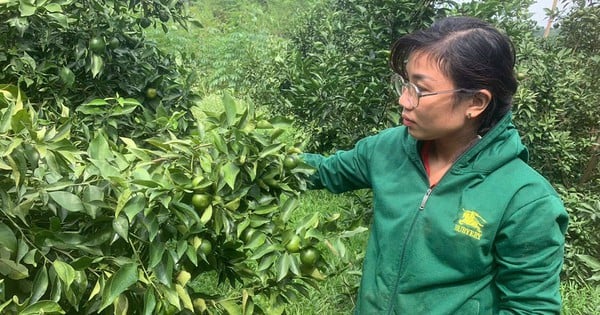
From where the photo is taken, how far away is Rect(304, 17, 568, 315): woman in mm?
1178

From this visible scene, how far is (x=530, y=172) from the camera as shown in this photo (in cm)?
123

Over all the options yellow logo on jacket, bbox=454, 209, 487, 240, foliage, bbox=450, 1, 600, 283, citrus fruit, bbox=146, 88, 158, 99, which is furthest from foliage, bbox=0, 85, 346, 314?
foliage, bbox=450, 1, 600, 283

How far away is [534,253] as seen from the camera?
1.16 metres

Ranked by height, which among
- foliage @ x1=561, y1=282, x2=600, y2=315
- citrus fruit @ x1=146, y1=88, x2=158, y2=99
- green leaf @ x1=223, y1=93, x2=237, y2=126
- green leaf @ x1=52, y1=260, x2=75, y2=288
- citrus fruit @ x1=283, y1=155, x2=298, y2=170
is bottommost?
foliage @ x1=561, y1=282, x2=600, y2=315

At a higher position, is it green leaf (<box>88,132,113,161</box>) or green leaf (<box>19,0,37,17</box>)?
green leaf (<box>19,0,37,17</box>)

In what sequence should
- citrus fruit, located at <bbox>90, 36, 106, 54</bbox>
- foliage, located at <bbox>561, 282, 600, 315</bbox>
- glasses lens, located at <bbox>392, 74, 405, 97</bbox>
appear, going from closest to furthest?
glasses lens, located at <bbox>392, 74, 405, 97</bbox>, citrus fruit, located at <bbox>90, 36, 106, 54</bbox>, foliage, located at <bbox>561, 282, 600, 315</bbox>

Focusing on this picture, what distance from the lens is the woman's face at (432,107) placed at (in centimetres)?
123

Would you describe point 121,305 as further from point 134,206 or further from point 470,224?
point 470,224

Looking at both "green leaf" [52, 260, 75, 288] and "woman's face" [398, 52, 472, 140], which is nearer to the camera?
"green leaf" [52, 260, 75, 288]

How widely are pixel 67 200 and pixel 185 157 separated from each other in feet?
0.88

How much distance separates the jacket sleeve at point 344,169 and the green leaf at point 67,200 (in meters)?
0.68

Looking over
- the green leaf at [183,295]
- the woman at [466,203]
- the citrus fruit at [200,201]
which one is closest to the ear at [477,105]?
the woman at [466,203]

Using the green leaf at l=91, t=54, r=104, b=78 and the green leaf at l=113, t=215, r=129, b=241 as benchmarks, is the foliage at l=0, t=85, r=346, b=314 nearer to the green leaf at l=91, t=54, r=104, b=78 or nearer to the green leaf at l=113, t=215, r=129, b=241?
the green leaf at l=113, t=215, r=129, b=241

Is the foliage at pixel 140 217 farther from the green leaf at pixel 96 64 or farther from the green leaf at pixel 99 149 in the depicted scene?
the green leaf at pixel 96 64
